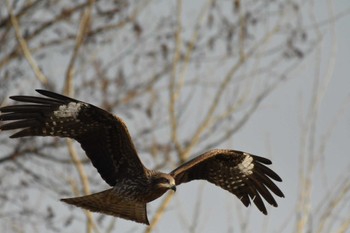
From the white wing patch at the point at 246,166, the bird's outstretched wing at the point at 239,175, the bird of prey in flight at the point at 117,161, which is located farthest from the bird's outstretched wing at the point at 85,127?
the white wing patch at the point at 246,166

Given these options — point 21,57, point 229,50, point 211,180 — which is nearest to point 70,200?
point 211,180

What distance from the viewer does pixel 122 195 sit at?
36.9 ft

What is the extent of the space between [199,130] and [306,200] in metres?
3.25

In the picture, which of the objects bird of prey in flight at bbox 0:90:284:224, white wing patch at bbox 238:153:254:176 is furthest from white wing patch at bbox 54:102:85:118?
white wing patch at bbox 238:153:254:176

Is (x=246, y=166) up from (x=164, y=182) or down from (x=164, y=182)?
up

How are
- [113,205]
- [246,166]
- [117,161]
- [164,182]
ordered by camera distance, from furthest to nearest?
1. [246,166]
2. [117,161]
3. [113,205]
4. [164,182]

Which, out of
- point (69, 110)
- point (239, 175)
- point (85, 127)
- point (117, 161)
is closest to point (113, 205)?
point (117, 161)

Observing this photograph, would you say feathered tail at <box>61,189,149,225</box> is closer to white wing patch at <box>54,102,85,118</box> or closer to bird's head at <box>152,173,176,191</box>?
bird's head at <box>152,173,176,191</box>

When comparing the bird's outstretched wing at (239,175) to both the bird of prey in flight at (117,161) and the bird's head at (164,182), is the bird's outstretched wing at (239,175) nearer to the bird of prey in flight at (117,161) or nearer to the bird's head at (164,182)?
the bird of prey in flight at (117,161)

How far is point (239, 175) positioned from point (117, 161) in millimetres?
1343

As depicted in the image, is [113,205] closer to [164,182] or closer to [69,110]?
[164,182]

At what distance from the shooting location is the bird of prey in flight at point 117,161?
10.8 m

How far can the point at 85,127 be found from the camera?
440 inches

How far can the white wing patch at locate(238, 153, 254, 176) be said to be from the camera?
11876 millimetres
